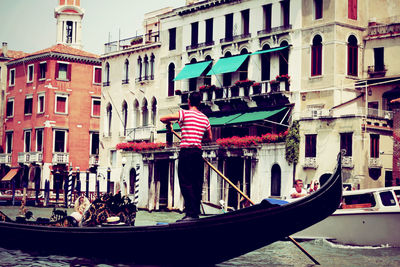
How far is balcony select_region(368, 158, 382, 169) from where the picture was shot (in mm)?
21916

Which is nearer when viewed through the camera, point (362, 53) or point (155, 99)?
point (362, 53)

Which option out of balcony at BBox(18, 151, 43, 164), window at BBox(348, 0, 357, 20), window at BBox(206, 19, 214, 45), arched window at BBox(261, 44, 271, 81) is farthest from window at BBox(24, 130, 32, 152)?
window at BBox(348, 0, 357, 20)

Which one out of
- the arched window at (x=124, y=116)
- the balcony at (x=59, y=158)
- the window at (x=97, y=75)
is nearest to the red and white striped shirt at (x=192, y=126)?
the arched window at (x=124, y=116)

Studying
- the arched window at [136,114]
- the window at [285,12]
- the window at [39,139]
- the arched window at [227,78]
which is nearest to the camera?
the window at [285,12]

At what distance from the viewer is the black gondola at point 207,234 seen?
342 inches

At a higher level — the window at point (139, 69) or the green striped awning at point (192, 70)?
the window at point (139, 69)

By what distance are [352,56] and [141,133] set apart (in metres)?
10.3

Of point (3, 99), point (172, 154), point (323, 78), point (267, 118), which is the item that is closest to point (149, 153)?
point (172, 154)

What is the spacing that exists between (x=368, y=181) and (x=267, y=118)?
4.35 m

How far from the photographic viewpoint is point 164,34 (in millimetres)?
30844

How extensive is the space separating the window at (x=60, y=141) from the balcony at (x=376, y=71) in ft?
55.2

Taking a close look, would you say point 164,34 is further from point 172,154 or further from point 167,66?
point 172,154

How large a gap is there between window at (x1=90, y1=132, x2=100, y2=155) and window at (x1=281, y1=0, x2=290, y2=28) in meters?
14.2

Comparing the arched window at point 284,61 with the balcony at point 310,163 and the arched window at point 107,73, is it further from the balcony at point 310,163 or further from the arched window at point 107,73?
the arched window at point 107,73
